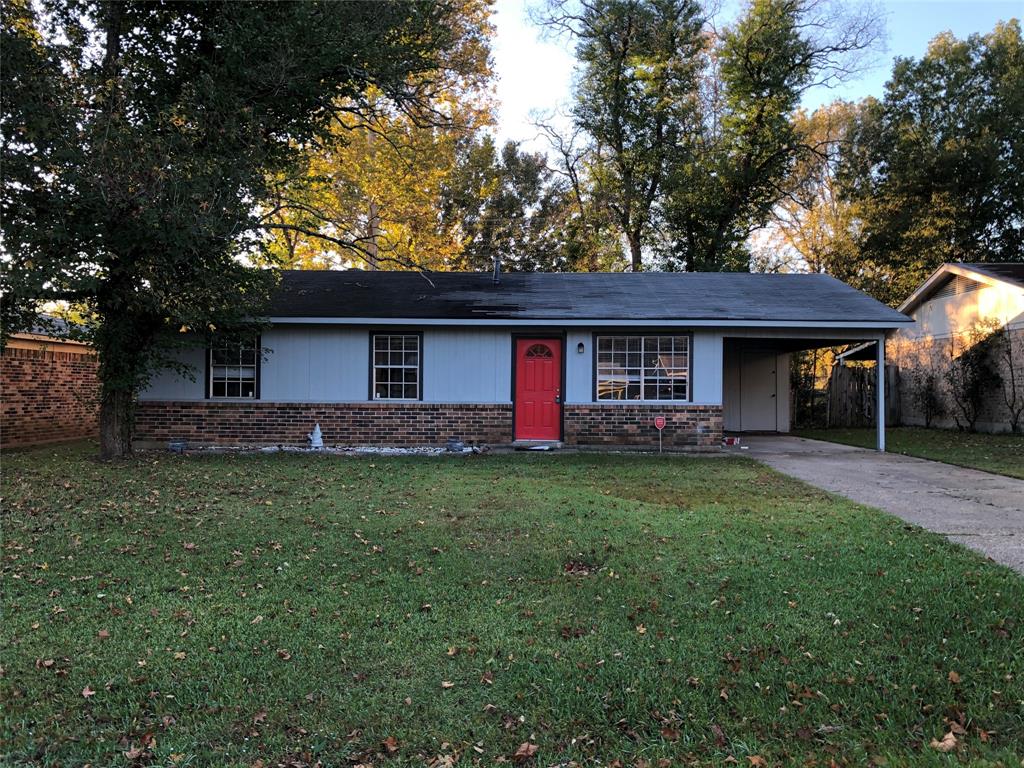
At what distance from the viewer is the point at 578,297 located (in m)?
13.7

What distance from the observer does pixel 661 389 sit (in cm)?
1267

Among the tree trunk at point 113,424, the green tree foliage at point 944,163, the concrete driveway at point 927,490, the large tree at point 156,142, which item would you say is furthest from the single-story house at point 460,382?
the green tree foliage at point 944,163

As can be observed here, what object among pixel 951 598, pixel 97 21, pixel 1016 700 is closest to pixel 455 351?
pixel 97 21

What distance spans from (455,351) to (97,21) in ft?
25.2

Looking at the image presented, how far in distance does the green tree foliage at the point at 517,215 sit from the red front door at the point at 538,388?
1492 centimetres

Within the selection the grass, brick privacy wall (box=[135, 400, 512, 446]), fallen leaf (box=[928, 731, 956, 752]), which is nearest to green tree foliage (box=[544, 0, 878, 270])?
the grass

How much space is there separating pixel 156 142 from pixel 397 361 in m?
5.51

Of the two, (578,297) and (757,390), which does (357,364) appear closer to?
(578,297)

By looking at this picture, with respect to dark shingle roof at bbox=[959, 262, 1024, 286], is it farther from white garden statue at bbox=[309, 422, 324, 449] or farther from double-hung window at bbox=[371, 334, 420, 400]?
white garden statue at bbox=[309, 422, 324, 449]

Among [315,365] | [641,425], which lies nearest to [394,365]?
[315,365]

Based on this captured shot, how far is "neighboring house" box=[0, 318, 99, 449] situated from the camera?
40.3 feet

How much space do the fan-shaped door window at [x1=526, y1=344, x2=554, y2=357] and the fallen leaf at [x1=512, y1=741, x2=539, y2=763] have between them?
33.8ft

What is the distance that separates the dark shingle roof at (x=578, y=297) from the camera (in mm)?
12391

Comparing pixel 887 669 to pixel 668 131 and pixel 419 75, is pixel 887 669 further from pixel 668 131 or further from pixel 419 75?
pixel 668 131
